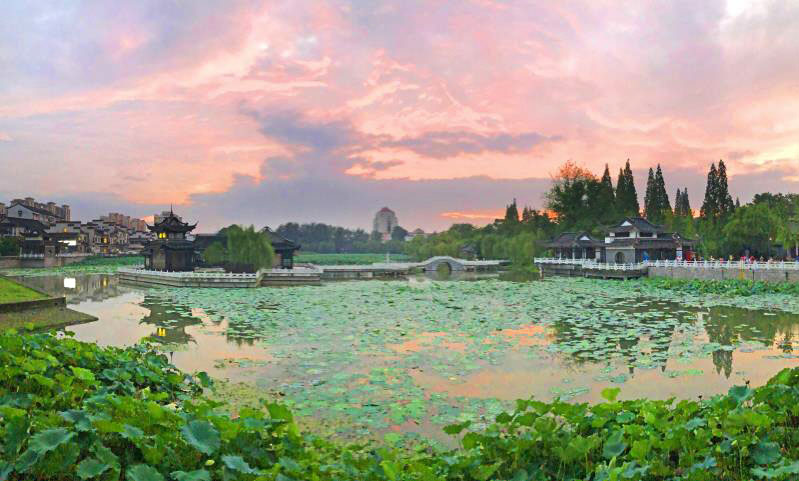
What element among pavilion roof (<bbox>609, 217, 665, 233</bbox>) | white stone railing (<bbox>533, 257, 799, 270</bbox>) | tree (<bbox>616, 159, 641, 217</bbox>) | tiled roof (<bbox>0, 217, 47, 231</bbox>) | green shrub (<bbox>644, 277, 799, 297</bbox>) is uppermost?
tree (<bbox>616, 159, 641, 217</bbox>)

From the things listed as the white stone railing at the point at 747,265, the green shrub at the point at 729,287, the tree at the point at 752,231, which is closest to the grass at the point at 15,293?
the green shrub at the point at 729,287

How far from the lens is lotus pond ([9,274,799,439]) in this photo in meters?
7.82

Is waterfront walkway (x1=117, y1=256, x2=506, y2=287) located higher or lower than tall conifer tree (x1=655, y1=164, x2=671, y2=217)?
lower

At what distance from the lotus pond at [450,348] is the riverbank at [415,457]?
225 centimetres

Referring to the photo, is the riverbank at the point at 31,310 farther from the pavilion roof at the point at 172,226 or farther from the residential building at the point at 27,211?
the residential building at the point at 27,211

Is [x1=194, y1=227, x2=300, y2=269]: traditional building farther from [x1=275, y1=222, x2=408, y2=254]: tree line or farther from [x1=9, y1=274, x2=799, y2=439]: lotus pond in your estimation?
[x1=275, y1=222, x2=408, y2=254]: tree line

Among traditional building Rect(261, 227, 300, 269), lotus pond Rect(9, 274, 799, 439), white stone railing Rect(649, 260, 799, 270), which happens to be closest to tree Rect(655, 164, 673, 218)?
white stone railing Rect(649, 260, 799, 270)

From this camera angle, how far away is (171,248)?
3706cm

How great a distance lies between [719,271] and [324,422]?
28.8 metres

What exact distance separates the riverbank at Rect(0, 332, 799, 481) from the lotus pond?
2249 millimetres

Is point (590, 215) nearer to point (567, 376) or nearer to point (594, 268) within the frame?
point (594, 268)

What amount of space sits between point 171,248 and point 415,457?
3591 centimetres

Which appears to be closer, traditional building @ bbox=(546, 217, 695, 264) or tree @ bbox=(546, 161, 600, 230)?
traditional building @ bbox=(546, 217, 695, 264)

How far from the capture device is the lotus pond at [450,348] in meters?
7.82
